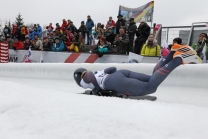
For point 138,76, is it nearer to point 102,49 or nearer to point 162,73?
point 162,73

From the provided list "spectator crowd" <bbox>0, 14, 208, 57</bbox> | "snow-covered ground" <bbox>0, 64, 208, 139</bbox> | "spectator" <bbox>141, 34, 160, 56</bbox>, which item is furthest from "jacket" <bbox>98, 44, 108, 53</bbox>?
"snow-covered ground" <bbox>0, 64, 208, 139</bbox>

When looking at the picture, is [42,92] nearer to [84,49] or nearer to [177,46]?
[177,46]

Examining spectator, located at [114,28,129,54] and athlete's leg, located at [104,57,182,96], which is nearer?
athlete's leg, located at [104,57,182,96]

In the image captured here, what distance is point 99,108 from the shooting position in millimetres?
1752

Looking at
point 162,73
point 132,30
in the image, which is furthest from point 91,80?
point 132,30

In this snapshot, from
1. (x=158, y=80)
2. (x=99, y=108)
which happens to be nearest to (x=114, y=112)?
(x=99, y=108)

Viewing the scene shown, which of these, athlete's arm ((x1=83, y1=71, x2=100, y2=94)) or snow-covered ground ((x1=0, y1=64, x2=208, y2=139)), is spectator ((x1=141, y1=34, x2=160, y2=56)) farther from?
snow-covered ground ((x1=0, y1=64, x2=208, y2=139))

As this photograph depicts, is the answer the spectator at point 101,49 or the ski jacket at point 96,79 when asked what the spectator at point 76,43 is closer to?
the spectator at point 101,49

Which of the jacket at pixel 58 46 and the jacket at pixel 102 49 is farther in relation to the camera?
the jacket at pixel 58 46

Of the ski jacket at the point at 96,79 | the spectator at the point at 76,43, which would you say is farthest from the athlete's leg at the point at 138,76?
the spectator at the point at 76,43

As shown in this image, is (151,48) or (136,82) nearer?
(136,82)

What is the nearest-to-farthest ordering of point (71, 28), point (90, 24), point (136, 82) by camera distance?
1. point (136, 82)
2. point (90, 24)
3. point (71, 28)

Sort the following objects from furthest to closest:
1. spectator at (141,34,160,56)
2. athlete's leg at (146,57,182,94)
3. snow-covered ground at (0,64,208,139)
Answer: spectator at (141,34,160,56) → athlete's leg at (146,57,182,94) → snow-covered ground at (0,64,208,139)

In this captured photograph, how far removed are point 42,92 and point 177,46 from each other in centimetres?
164
